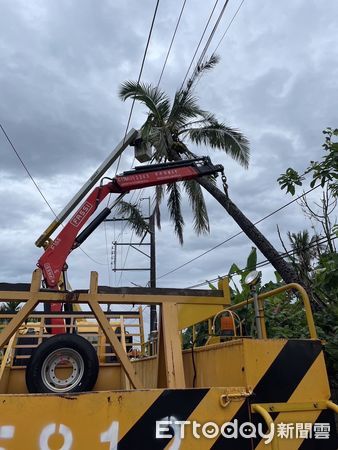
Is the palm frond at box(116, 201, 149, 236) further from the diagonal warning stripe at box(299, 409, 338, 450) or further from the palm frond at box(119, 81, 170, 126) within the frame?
the diagonal warning stripe at box(299, 409, 338, 450)

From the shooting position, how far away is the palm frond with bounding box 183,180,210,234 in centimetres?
1734

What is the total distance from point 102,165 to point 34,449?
6.64 m

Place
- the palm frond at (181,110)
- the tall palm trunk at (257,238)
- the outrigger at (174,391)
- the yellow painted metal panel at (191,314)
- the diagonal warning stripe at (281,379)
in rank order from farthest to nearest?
the palm frond at (181,110) → the tall palm trunk at (257,238) → the yellow painted metal panel at (191,314) → the diagonal warning stripe at (281,379) → the outrigger at (174,391)

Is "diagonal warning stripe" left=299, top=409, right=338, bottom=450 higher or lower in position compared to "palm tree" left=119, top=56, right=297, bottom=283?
lower

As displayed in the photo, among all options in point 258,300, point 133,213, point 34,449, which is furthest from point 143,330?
point 133,213

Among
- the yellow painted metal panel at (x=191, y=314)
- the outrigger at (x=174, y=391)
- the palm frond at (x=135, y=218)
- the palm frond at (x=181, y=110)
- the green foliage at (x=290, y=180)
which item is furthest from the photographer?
the palm frond at (x=135, y=218)

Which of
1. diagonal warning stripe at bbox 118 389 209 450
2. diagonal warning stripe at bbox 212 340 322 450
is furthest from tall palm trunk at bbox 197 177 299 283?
diagonal warning stripe at bbox 118 389 209 450

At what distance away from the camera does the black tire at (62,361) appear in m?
3.50

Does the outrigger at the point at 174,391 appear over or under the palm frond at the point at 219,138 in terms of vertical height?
under

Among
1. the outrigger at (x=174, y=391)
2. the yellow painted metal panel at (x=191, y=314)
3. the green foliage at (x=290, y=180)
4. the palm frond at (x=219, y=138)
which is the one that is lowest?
the outrigger at (x=174, y=391)

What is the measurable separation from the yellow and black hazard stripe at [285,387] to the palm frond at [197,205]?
14.4 meters

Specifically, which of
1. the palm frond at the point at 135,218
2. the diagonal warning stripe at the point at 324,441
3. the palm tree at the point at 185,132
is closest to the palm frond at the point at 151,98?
the palm tree at the point at 185,132

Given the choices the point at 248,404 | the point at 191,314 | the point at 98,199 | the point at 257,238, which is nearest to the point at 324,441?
the point at 248,404

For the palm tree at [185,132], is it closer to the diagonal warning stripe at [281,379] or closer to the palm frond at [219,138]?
the palm frond at [219,138]
